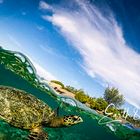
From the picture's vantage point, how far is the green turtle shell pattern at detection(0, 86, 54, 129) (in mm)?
8641

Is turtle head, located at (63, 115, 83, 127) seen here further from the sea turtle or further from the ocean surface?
the ocean surface

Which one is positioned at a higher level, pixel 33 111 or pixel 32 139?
pixel 33 111

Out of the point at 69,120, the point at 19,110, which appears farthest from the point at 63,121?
the point at 19,110

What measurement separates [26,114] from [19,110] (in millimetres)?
290

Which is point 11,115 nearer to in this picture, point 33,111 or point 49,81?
point 33,111

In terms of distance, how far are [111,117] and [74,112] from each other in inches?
189

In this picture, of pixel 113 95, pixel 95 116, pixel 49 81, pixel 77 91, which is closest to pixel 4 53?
pixel 49 81

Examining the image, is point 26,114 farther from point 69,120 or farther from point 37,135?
point 69,120

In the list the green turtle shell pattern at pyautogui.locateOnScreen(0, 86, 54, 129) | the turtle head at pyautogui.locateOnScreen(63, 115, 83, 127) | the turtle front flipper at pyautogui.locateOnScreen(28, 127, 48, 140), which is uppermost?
the turtle head at pyautogui.locateOnScreen(63, 115, 83, 127)

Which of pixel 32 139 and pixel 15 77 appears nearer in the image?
pixel 32 139

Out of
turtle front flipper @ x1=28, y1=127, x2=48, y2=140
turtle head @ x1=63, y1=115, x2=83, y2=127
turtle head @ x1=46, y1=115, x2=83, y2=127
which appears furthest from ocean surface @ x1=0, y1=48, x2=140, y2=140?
turtle front flipper @ x1=28, y1=127, x2=48, y2=140

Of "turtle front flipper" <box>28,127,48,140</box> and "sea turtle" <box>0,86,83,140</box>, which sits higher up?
"sea turtle" <box>0,86,83,140</box>

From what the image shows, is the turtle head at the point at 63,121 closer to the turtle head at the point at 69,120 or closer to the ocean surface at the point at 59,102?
the turtle head at the point at 69,120

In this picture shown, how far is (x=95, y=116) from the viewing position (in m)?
28.8
